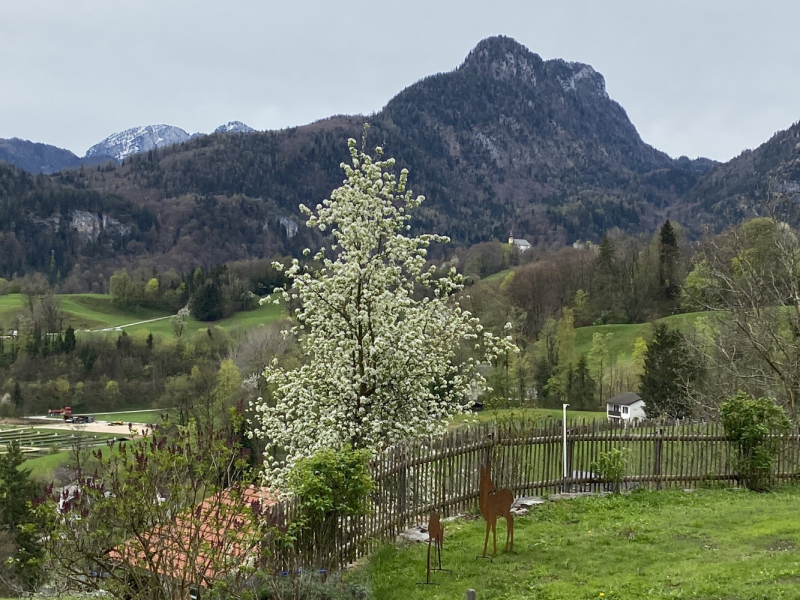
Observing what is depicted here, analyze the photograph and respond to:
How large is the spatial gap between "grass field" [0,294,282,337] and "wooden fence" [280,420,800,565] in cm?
8388

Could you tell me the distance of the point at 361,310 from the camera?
13.0 m

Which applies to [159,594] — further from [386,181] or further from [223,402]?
[223,402]

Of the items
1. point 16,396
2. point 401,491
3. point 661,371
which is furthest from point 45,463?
point 401,491

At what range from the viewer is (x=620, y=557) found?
30.4 ft

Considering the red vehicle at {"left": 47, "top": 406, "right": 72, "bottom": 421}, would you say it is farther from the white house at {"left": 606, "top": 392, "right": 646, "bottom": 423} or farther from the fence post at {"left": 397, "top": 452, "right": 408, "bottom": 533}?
the fence post at {"left": 397, "top": 452, "right": 408, "bottom": 533}

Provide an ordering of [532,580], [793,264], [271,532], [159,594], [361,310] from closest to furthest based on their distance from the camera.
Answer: [159,594] → [271,532] → [532,580] → [361,310] → [793,264]

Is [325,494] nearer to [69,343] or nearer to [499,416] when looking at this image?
[499,416]

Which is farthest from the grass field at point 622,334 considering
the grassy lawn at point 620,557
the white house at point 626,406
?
the grassy lawn at point 620,557

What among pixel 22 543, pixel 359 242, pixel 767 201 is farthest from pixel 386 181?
pixel 22 543

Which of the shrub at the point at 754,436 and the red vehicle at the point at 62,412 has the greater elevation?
the shrub at the point at 754,436

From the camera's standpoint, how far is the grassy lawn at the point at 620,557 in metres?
7.94

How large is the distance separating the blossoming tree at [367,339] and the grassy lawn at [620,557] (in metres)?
2.73

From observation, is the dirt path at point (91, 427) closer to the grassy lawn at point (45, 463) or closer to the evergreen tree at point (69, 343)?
the grassy lawn at point (45, 463)

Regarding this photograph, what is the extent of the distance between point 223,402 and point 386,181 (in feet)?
112
